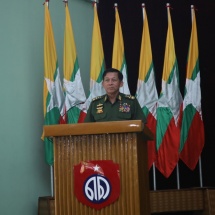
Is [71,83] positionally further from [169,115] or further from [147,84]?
[169,115]

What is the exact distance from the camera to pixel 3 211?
4012mm

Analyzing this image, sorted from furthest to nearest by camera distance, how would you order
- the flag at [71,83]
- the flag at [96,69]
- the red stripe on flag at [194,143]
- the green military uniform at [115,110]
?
1. the red stripe on flag at [194,143]
2. the flag at [96,69]
3. the flag at [71,83]
4. the green military uniform at [115,110]

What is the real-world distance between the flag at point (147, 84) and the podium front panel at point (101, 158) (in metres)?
2.25

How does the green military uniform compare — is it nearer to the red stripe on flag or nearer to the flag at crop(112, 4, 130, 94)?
the flag at crop(112, 4, 130, 94)

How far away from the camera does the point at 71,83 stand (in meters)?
4.50

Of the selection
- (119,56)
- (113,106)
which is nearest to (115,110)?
(113,106)

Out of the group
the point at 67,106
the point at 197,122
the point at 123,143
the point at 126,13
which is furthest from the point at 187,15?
the point at 123,143

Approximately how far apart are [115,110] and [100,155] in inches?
32.6

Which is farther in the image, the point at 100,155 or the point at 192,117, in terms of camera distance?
the point at 192,117

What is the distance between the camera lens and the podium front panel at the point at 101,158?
2.35m

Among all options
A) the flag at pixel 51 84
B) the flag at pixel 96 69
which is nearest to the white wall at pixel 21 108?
the flag at pixel 51 84

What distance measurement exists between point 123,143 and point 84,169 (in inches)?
9.2

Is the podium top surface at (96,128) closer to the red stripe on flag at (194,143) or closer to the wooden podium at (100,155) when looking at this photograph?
the wooden podium at (100,155)

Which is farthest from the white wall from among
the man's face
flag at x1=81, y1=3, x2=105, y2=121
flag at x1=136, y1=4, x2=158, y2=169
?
the man's face
